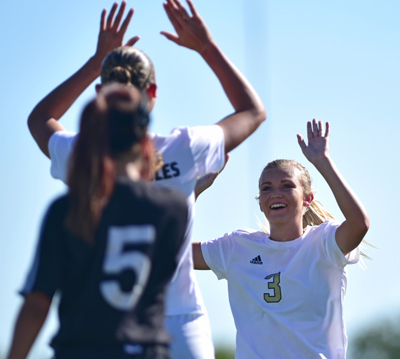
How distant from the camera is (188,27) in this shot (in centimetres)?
383

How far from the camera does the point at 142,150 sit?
2865 millimetres

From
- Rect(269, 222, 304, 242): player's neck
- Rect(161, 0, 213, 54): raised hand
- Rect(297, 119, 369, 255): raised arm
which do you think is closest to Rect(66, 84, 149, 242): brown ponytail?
Rect(161, 0, 213, 54): raised hand

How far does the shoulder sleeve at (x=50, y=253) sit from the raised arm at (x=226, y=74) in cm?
117

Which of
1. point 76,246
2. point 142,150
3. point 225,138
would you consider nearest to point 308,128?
point 225,138

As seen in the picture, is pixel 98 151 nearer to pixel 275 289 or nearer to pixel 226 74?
pixel 226 74

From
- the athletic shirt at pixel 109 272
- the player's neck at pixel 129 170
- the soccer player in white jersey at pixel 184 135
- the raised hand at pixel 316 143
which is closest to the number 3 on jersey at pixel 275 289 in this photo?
the raised hand at pixel 316 143

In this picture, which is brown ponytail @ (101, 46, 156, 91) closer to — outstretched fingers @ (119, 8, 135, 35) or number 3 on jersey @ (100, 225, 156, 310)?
outstretched fingers @ (119, 8, 135, 35)

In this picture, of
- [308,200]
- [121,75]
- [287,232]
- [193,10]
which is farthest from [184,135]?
[308,200]

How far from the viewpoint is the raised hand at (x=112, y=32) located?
4.14m

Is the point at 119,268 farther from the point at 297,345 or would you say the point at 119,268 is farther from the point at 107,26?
the point at 297,345

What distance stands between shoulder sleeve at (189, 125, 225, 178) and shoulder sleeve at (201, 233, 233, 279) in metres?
2.43

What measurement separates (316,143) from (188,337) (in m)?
2.49

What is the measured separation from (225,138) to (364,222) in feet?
6.85

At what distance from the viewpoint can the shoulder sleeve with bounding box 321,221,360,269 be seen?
5.35m
